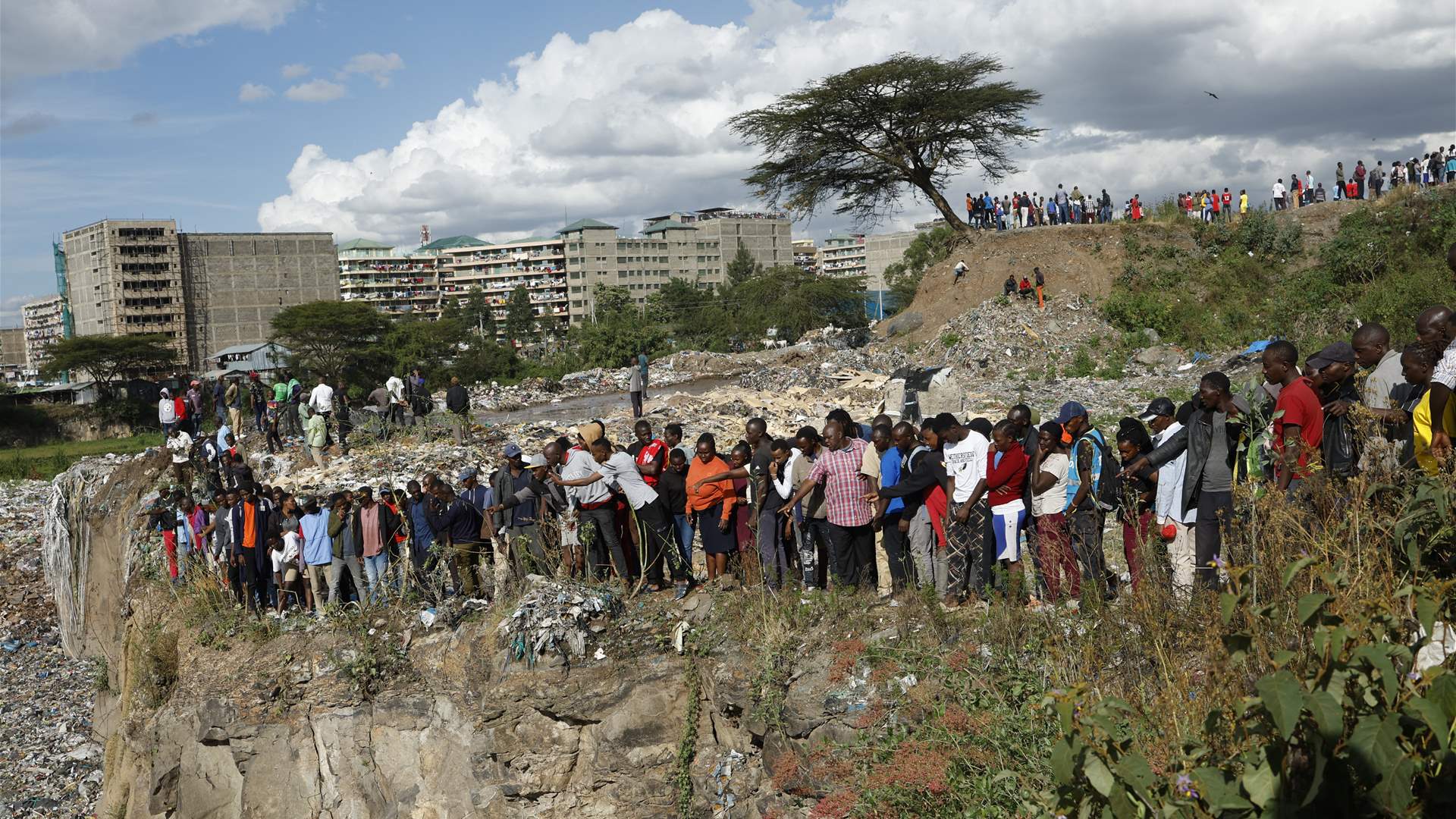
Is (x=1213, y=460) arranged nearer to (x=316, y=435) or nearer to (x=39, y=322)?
(x=316, y=435)

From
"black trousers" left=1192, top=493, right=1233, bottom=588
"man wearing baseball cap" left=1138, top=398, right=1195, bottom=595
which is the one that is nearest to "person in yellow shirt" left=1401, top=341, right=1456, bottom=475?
"black trousers" left=1192, top=493, right=1233, bottom=588

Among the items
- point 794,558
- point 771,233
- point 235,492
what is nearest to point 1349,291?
point 794,558

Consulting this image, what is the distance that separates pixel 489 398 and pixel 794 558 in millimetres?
19690

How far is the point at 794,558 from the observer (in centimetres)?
695

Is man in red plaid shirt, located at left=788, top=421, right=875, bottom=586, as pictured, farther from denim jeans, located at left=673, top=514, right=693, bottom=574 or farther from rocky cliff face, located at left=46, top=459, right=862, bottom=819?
denim jeans, located at left=673, top=514, right=693, bottom=574

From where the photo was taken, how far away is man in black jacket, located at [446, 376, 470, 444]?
1487 centimetres

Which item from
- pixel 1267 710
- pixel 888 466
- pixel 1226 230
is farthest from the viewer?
pixel 1226 230

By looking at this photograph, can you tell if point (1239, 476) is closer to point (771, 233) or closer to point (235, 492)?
point (235, 492)

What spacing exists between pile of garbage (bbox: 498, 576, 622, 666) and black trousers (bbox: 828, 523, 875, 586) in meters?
1.61

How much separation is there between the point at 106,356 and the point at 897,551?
57.9m

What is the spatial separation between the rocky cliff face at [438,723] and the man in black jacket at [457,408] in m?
4.89

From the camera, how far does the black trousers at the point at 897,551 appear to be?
6168 millimetres

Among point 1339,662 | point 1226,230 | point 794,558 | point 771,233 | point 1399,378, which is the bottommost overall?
point 794,558

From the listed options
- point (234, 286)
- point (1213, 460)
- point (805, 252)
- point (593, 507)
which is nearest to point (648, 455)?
point (593, 507)
